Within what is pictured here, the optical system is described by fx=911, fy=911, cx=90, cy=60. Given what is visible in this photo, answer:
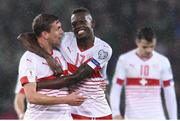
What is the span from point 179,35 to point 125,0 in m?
0.48

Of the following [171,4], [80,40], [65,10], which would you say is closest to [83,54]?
[80,40]

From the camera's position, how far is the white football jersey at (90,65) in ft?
14.2

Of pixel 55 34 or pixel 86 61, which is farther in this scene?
pixel 86 61

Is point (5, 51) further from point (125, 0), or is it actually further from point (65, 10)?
point (125, 0)

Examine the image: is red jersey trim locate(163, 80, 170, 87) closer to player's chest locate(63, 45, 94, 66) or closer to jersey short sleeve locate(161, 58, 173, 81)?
jersey short sleeve locate(161, 58, 173, 81)

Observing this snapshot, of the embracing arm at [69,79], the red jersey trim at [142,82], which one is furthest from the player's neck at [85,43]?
the red jersey trim at [142,82]

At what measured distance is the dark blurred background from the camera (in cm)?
485

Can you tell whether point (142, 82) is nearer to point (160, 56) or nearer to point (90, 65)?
point (160, 56)

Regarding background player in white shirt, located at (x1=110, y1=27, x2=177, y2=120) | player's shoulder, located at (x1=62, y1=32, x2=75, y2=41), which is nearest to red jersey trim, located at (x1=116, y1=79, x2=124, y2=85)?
background player in white shirt, located at (x1=110, y1=27, x2=177, y2=120)

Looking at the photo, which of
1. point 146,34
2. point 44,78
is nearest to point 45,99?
point 44,78

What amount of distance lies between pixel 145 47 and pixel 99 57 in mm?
930

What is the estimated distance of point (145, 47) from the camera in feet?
17.2

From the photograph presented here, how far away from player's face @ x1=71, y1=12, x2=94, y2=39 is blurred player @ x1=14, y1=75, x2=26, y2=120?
0.97 metres

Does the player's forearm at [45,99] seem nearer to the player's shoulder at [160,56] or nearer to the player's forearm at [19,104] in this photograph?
the player's forearm at [19,104]
